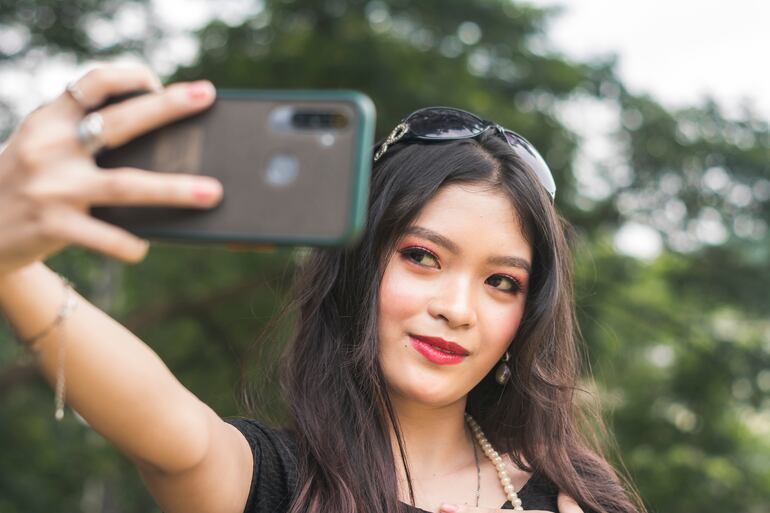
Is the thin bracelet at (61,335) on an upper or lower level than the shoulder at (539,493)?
upper

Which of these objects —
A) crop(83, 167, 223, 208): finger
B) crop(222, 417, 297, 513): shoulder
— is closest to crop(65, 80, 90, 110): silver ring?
crop(83, 167, 223, 208): finger

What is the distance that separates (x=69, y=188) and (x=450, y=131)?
1373mm

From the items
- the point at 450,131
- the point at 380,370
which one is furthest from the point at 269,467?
the point at 450,131

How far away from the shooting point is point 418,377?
6.72ft

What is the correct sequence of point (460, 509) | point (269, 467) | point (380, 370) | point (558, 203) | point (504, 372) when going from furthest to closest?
point (558, 203) → point (504, 372) → point (380, 370) → point (460, 509) → point (269, 467)

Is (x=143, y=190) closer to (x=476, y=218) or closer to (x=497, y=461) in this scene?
(x=476, y=218)

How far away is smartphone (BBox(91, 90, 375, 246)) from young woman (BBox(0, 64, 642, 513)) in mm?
287

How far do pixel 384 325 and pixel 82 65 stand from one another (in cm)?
533

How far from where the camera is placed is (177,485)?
1533 millimetres

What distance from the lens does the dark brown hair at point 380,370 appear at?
6.65ft

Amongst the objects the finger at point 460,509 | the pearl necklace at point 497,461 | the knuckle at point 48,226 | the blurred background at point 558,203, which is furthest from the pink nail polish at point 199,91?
the blurred background at point 558,203

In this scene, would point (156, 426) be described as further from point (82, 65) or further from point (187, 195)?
point (82, 65)

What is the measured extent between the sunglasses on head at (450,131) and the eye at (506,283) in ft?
1.01

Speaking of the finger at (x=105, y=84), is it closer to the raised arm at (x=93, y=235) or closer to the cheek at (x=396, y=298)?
the raised arm at (x=93, y=235)
